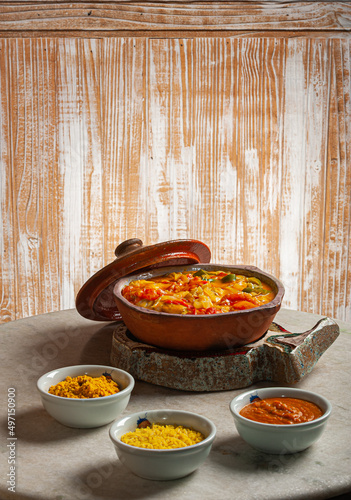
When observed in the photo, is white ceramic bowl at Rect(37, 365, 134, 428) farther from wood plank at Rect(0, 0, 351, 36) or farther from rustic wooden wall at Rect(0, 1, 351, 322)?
wood plank at Rect(0, 0, 351, 36)

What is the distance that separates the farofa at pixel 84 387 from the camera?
4.95 feet

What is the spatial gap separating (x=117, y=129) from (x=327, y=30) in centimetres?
149

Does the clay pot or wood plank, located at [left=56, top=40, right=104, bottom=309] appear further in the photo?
wood plank, located at [left=56, top=40, right=104, bottom=309]

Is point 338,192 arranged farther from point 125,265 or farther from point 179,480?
point 179,480

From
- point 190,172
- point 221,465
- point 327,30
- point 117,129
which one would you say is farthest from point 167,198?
point 221,465

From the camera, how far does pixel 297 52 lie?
3434 millimetres

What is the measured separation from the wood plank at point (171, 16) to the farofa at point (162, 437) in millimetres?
2739

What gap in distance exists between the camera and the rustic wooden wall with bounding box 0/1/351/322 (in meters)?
3.37

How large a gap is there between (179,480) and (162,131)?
2558 millimetres

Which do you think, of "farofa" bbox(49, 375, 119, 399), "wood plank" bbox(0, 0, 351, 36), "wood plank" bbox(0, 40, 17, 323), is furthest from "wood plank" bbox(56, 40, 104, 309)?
"farofa" bbox(49, 375, 119, 399)

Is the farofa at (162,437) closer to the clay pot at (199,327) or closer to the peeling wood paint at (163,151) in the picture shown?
the clay pot at (199,327)

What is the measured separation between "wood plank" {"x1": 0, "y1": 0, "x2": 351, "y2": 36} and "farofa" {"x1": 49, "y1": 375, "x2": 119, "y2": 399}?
98.2 inches

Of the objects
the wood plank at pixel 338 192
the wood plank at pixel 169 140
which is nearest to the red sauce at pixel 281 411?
the wood plank at pixel 169 140

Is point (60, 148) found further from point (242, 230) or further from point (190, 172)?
point (242, 230)
